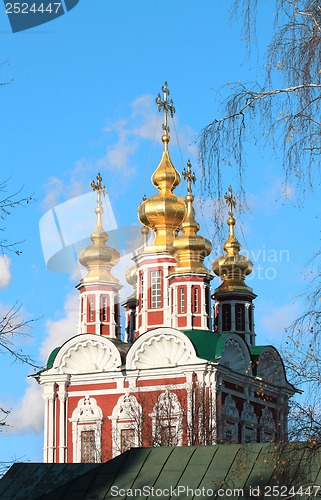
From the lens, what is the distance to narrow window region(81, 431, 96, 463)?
38.7 metres

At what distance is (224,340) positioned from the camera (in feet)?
127

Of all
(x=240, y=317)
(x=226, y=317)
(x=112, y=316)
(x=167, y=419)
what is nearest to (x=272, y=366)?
(x=167, y=419)

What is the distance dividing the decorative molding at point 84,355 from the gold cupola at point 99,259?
2.52 metres

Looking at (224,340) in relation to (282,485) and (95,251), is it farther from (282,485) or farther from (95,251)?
(282,485)

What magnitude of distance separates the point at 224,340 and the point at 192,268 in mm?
2433

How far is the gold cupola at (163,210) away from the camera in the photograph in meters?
Answer: 40.8

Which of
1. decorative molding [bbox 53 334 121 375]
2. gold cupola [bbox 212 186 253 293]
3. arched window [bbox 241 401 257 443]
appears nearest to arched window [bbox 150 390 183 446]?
decorative molding [bbox 53 334 121 375]

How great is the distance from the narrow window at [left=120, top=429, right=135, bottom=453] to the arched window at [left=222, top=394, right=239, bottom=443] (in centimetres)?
283

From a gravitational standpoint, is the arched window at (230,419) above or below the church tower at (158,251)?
below

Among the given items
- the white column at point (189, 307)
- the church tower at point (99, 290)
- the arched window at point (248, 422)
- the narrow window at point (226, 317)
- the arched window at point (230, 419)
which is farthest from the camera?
the narrow window at point (226, 317)

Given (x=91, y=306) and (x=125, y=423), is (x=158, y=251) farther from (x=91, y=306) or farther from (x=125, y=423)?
(x=125, y=423)

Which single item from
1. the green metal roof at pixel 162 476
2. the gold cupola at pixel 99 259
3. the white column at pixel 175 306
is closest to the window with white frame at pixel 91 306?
the gold cupola at pixel 99 259

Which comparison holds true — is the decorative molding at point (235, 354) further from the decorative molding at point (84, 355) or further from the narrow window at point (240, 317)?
the decorative molding at point (84, 355)

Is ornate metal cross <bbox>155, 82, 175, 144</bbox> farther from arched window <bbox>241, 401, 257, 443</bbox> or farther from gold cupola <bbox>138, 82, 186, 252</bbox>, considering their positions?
arched window <bbox>241, 401, 257, 443</bbox>
